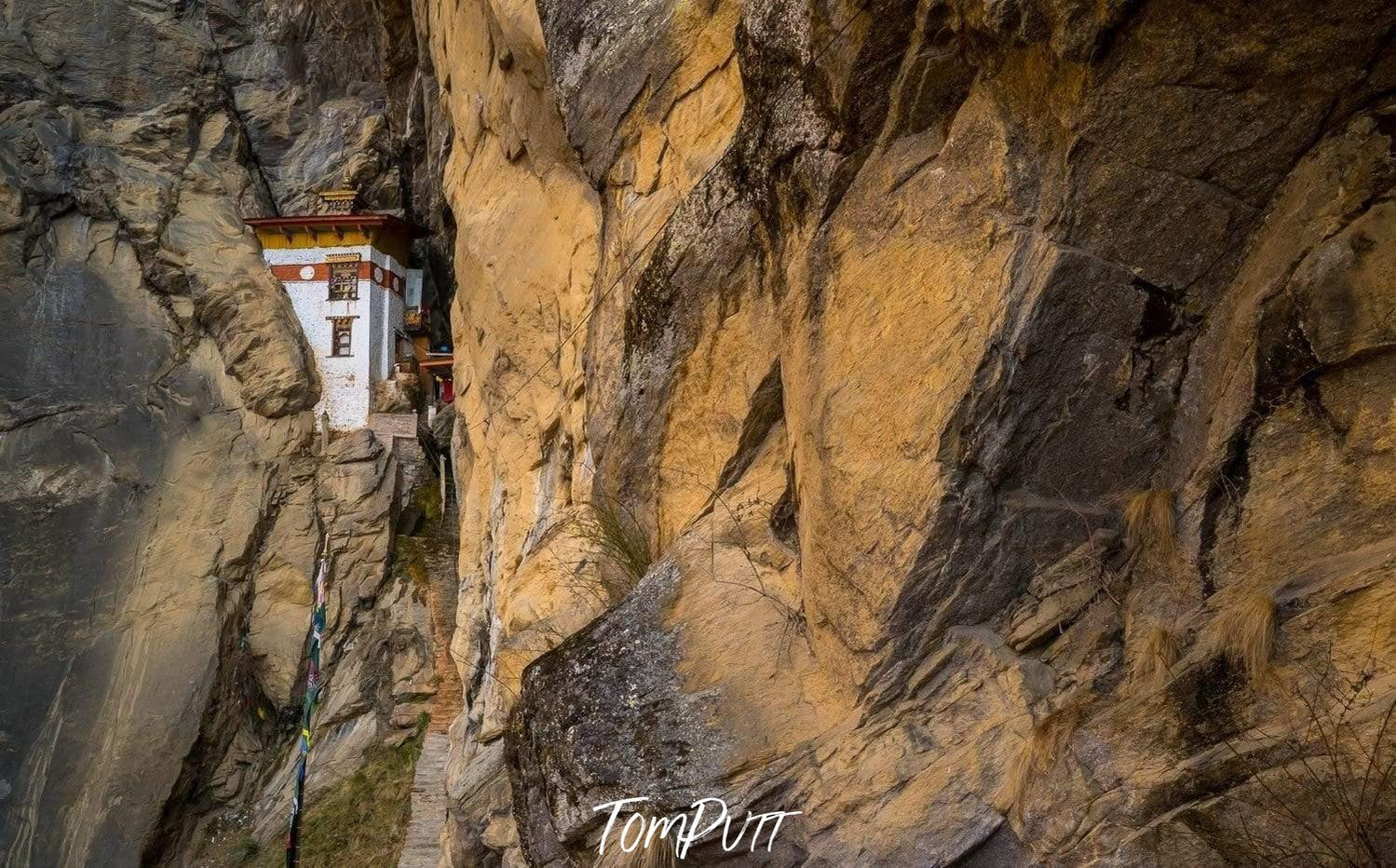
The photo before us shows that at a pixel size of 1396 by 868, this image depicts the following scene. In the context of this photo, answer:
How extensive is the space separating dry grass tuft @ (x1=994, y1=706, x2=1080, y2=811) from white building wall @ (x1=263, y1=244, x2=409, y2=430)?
22.3 metres

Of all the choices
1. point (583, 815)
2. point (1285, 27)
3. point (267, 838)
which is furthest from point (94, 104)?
point (1285, 27)

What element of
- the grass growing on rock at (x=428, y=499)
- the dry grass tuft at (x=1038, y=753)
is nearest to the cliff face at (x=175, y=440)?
the grass growing on rock at (x=428, y=499)

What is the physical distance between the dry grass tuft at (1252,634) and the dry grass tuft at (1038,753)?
0.60m

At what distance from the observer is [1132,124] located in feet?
12.8

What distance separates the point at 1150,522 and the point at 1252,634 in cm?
79

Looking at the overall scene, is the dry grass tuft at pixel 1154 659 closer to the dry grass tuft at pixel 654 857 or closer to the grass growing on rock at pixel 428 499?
the dry grass tuft at pixel 654 857

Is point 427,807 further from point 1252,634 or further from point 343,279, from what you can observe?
point 343,279

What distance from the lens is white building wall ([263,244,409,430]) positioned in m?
24.5

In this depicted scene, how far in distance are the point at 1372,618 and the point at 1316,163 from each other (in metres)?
1.66

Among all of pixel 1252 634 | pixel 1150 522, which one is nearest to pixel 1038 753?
pixel 1252 634

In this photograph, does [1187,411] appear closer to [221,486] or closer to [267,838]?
[267,838]

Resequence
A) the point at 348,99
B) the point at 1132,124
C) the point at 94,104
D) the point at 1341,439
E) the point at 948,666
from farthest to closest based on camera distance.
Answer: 1. the point at 348,99
2. the point at 94,104
3. the point at 948,666
4. the point at 1132,124
5. the point at 1341,439

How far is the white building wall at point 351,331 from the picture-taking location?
80.3ft

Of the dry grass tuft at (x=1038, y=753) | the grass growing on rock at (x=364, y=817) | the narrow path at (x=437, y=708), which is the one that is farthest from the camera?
the grass growing on rock at (x=364, y=817)
